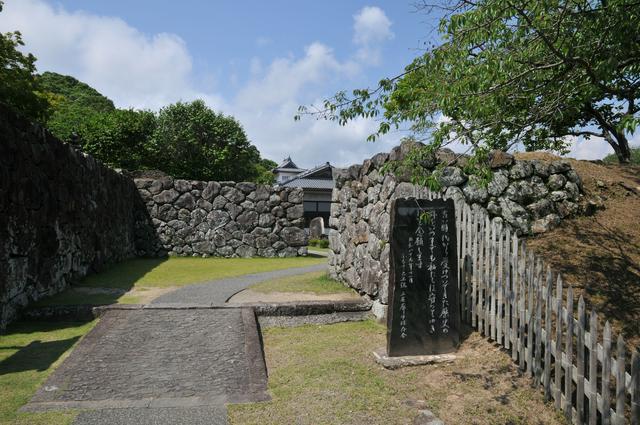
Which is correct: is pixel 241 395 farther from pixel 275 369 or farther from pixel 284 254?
pixel 284 254

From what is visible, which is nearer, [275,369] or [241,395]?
[241,395]

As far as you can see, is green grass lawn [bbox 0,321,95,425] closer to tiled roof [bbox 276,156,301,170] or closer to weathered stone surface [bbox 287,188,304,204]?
weathered stone surface [bbox 287,188,304,204]

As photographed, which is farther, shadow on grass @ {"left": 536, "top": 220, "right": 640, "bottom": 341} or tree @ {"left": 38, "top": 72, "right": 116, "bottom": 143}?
tree @ {"left": 38, "top": 72, "right": 116, "bottom": 143}

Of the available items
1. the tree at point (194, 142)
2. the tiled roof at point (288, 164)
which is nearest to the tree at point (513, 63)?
the tree at point (194, 142)

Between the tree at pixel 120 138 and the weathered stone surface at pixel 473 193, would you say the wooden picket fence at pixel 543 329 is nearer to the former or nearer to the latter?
the weathered stone surface at pixel 473 193

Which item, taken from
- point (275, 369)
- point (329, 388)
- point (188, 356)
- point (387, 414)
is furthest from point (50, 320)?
point (387, 414)

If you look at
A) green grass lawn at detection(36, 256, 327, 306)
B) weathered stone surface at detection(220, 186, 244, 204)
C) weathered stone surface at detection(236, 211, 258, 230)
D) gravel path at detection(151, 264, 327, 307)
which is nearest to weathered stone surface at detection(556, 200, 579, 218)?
gravel path at detection(151, 264, 327, 307)

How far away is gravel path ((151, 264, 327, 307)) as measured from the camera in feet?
24.6

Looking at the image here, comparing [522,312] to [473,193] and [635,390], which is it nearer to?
[635,390]

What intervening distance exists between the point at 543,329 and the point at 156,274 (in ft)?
28.3

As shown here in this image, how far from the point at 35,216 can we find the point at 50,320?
1.62m

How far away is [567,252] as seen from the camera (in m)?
6.12

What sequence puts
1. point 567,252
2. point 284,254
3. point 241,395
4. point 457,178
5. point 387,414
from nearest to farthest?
point 387,414, point 241,395, point 567,252, point 457,178, point 284,254

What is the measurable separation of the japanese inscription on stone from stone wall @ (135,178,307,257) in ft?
33.0
